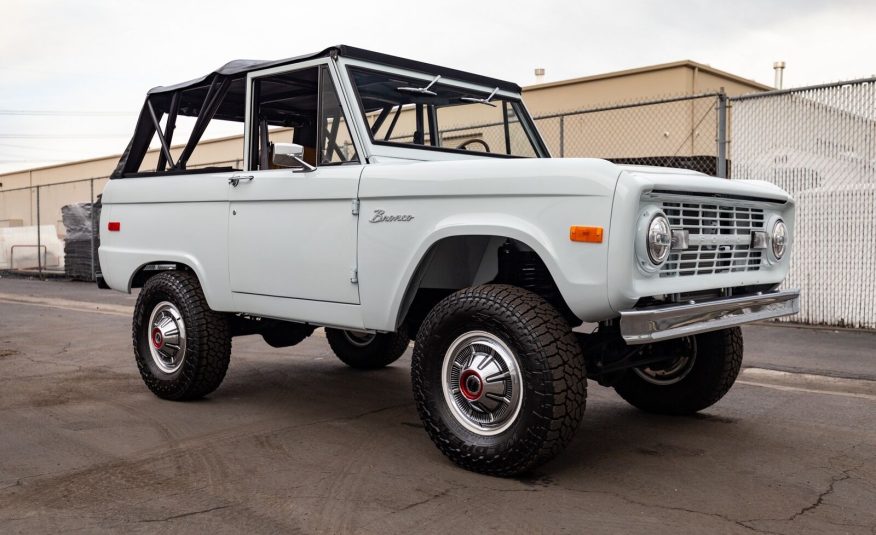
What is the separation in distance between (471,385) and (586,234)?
0.96m

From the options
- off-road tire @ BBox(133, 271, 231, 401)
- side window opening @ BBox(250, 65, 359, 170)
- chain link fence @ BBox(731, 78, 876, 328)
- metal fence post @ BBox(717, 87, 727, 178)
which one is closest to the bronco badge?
side window opening @ BBox(250, 65, 359, 170)

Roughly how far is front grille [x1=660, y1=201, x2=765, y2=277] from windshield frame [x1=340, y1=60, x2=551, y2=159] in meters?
1.45

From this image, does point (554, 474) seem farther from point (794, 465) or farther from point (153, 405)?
point (153, 405)

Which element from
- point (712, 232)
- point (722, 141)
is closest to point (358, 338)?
point (712, 232)

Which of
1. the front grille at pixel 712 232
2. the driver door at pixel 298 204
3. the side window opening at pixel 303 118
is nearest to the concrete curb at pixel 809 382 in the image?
the front grille at pixel 712 232

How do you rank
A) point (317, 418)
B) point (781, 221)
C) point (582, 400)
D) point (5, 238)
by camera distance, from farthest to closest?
point (5, 238) → point (317, 418) → point (781, 221) → point (582, 400)

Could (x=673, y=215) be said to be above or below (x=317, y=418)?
above

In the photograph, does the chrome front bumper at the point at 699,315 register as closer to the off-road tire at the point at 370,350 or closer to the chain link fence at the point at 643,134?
the off-road tire at the point at 370,350

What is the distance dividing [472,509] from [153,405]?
9.61ft

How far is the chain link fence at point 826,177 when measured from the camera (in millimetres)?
8719

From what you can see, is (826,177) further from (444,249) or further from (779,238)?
(444,249)

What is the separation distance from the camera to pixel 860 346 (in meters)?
7.84

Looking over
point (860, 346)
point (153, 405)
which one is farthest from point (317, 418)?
point (860, 346)

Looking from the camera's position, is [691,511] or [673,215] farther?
[673,215]
